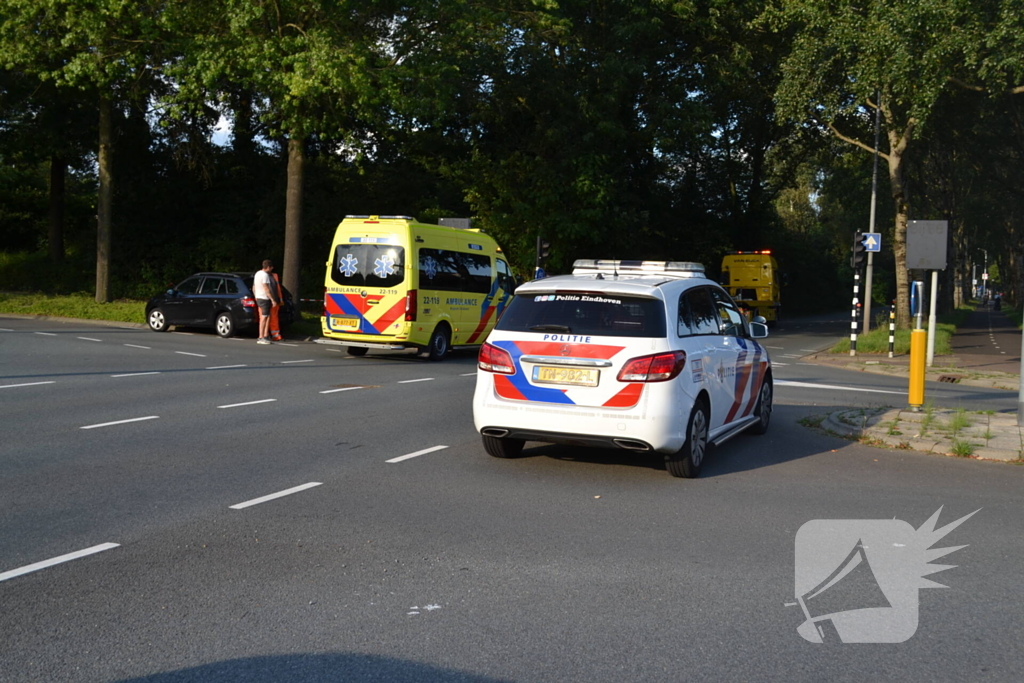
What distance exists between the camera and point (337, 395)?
1342cm

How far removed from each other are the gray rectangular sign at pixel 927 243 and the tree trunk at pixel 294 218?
15.5 m

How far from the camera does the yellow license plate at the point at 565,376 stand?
8.05 metres

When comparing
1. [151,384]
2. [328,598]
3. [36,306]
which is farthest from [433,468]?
[36,306]

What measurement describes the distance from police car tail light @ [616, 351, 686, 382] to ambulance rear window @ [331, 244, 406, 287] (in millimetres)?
11879

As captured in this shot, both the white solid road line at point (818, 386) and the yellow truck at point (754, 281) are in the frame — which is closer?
the white solid road line at point (818, 386)

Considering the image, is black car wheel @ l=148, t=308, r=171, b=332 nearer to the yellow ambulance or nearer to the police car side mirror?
the yellow ambulance

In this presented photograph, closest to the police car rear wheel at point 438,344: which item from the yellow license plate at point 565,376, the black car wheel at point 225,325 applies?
the black car wheel at point 225,325

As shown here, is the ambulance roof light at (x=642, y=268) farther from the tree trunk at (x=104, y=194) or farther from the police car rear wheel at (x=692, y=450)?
the tree trunk at (x=104, y=194)

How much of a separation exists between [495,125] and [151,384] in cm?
2227

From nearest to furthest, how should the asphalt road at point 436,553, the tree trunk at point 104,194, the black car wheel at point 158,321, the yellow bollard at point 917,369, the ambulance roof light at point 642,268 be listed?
the asphalt road at point 436,553 < the ambulance roof light at point 642,268 < the yellow bollard at point 917,369 < the black car wheel at point 158,321 < the tree trunk at point 104,194

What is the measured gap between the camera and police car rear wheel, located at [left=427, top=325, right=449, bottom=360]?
20.3 metres

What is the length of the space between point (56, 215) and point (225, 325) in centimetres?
1737

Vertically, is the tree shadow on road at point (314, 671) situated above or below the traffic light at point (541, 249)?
below

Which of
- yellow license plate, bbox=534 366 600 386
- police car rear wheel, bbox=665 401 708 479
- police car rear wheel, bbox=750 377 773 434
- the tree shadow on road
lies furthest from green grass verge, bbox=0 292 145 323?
the tree shadow on road
